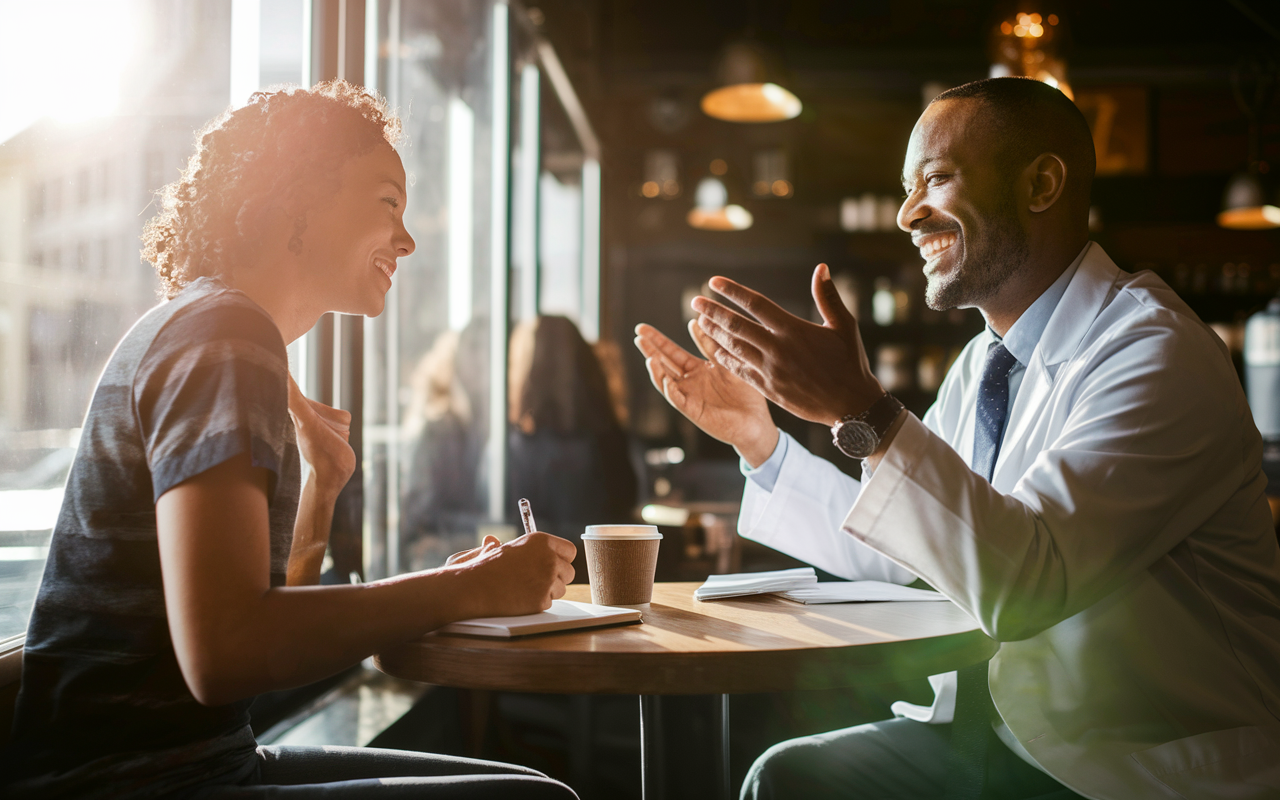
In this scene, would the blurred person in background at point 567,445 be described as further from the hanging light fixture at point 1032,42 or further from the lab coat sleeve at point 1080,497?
the hanging light fixture at point 1032,42

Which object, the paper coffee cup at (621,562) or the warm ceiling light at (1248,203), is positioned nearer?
the paper coffee cup at (621,562)

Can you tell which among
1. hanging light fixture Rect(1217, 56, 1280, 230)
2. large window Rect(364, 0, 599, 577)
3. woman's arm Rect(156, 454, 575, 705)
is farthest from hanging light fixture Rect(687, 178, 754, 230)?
woman's arm Rect(156, 454, 575, 705)

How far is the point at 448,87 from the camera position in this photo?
3.37 m

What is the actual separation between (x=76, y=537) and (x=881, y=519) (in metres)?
0.92

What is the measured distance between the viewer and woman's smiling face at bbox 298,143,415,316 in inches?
46.6

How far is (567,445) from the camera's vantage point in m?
3.20

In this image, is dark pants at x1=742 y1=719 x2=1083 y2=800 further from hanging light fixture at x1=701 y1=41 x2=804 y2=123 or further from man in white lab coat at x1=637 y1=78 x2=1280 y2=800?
hanging light fixture at x1=701 y1=41 x2=804 y2=123

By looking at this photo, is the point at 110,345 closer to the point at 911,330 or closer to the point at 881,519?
the point at 881,519

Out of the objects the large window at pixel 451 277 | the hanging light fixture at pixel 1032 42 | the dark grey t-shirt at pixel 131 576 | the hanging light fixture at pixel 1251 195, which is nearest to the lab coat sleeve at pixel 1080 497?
the dark grey t-shirt at pixel 131 576

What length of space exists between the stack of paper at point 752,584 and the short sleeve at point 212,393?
69 centimetres

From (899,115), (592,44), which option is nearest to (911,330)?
(899,115)

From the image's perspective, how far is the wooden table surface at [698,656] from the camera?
93cm

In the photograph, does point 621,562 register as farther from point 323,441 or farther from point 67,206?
point 67,206

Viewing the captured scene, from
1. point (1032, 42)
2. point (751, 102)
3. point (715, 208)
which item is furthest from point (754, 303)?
point (715, 208)
